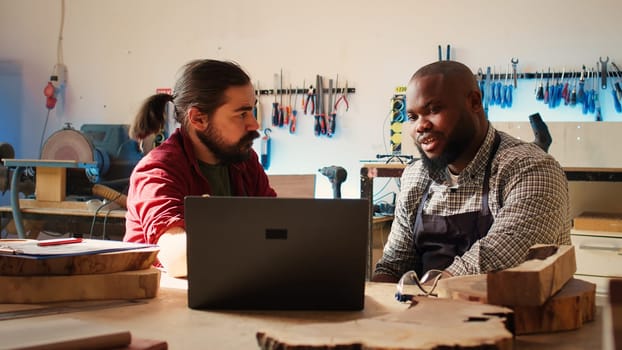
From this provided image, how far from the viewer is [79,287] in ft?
3.95

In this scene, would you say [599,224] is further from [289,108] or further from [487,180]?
[289,108]

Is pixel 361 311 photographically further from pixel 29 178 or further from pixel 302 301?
pixel 29 178

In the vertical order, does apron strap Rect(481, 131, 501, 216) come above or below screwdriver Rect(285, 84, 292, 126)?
below

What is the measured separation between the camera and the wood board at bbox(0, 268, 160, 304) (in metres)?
1.18

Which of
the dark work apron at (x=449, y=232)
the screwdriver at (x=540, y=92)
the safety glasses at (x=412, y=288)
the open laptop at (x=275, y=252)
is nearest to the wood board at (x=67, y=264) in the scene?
the open laptop at (x=275, y=252)

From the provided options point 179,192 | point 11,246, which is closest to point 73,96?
point 179,192

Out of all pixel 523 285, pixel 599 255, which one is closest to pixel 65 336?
pixel 523 285

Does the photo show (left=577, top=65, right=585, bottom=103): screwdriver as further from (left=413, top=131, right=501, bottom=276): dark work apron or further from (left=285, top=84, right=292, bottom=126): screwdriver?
(left=413, top=131, right=501, bottom=276): dark work apron

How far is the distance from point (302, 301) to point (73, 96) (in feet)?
14.5

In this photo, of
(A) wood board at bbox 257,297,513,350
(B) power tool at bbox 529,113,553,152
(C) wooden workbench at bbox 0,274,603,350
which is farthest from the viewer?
(B) power tool at bbox 529,113,553,152

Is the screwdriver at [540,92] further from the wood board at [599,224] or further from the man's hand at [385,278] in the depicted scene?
the man's hand at [385,278]

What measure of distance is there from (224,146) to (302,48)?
2.54 m

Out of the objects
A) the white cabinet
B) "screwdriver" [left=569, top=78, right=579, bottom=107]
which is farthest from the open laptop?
"screwdriver" [left=569, top=78, right=579, bottom=107]

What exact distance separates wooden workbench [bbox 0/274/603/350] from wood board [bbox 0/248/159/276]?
0.07 metres
